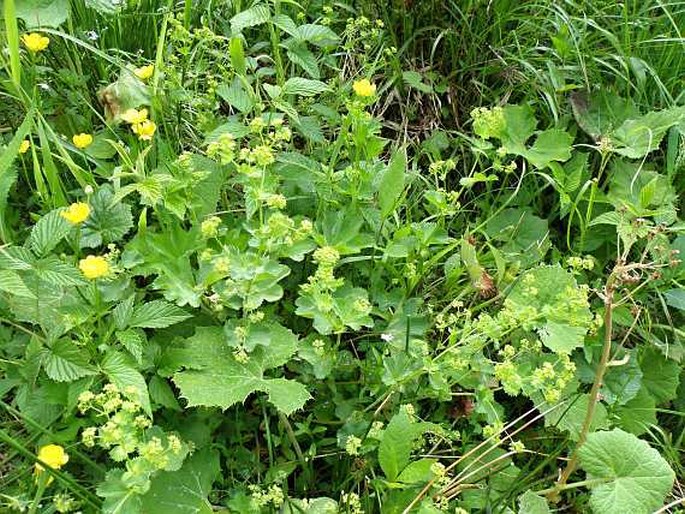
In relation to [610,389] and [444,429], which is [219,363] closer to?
[444,429]

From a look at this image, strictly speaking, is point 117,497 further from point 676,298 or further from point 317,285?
point 676,298

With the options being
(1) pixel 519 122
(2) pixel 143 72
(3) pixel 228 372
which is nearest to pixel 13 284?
(3) pixel 228 372

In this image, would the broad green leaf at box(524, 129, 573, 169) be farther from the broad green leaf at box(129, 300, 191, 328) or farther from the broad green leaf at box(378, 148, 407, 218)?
the broad green leaf at box(129, 300, 191, 328)

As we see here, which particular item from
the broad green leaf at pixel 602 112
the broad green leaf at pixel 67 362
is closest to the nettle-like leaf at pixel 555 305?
the broad green leaf at pixel 602 112

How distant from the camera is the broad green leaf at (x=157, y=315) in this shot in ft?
4.96

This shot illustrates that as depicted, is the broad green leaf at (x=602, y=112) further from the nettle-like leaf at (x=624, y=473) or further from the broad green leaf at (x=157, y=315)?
the broad green leaf at (x=157, y=315)

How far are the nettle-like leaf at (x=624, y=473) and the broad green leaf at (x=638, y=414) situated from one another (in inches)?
11.7

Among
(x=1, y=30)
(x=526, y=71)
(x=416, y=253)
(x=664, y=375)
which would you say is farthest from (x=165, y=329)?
(x=526, y=71)

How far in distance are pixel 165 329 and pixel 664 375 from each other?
3.84 ft

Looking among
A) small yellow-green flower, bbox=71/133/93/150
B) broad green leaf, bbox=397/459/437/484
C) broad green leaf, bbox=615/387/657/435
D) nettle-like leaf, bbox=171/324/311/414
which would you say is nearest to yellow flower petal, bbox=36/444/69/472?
nettle-like leaf, bbox=171/324/311/414

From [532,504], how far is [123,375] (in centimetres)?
82

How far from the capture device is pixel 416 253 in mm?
1857

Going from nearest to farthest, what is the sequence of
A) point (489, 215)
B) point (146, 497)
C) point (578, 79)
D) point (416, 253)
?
point (146, 497) < point (416, 253) < point (489, 215) < point (578, 79)

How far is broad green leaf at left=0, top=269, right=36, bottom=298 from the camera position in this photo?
1.42 m
